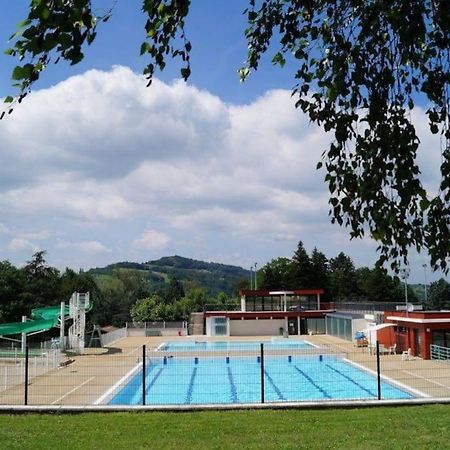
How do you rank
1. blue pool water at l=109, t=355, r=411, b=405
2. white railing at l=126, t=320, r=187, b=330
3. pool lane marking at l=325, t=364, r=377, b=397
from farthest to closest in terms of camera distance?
white railing at l=126, t=320, r=187, b=330
pool lane marking at l=325, t=364, r=377, b=397
blue pool water at l=109, t=355, r=411, b=405

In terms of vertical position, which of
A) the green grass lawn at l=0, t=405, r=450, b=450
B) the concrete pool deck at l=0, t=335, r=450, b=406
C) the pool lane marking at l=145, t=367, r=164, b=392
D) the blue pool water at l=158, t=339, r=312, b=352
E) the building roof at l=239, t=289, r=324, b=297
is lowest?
the blue pool water at l=158, t=339, r=312, b=352

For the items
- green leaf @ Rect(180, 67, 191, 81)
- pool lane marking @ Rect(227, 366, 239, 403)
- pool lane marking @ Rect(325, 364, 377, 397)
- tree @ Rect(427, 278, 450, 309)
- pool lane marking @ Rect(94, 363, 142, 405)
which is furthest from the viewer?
tree @ Rect(427, 278, 450, 309)

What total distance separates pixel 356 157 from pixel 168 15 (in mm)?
1743

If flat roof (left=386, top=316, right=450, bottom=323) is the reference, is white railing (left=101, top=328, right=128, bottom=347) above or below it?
below

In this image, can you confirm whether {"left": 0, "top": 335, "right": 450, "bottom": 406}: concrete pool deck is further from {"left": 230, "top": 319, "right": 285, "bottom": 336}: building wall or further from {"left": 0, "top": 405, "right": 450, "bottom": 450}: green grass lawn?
{"left": 230, "top": 319, "right": 285, "bottom": 336}: building wall

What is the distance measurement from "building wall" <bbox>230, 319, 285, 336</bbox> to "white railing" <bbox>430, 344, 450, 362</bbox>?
930 inches

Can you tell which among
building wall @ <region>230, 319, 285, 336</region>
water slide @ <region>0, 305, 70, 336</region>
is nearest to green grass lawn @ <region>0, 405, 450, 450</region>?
water slide @ <region>0, 305, 70, 336</region>

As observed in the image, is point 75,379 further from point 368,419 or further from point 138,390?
point 368,419

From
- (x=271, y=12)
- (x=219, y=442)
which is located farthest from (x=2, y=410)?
(x=271, y=12)

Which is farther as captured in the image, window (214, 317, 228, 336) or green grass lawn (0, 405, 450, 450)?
window (214, 317, 228, 336)

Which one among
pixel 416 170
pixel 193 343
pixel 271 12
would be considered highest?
pixel 271 12

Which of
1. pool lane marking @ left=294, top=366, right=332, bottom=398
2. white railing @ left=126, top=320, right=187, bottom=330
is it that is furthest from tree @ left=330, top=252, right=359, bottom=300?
pool lane marking @ left=294, top=366, right=332, bottom=398

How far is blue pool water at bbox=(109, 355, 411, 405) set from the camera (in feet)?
61.4

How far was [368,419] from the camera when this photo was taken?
41.8 feet
